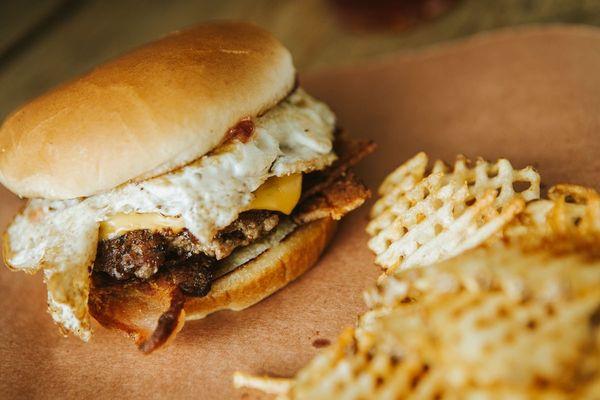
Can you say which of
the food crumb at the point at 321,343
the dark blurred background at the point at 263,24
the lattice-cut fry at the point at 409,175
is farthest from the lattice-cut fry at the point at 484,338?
the dark blurred background at the point at 263,24

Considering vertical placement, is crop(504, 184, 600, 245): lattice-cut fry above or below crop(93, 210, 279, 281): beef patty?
above

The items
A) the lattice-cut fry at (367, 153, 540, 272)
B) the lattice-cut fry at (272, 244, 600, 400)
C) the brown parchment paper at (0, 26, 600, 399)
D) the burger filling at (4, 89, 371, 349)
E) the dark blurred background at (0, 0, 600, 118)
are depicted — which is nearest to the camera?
the lattice-cut fry at (272, 244, 600, 400)

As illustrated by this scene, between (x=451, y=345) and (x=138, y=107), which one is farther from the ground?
(x=138, y=107)

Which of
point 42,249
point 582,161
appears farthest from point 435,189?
point 42,249

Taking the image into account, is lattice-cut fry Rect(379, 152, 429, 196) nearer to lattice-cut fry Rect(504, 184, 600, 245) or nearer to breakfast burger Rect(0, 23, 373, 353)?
breakfast burger Rect(0, 23, 373, 353)

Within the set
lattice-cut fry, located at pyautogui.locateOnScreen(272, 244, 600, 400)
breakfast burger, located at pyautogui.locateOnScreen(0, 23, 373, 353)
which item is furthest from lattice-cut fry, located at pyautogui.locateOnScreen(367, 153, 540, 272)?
breakfast burger, located at pyautogui.locateOnScreen(0, 23, 373, 353)

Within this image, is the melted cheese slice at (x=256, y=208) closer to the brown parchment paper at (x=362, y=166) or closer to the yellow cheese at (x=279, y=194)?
the yellow cheese at (x=279, y=194)

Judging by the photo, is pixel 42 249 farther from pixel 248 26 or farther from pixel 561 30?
pixel 561 30
